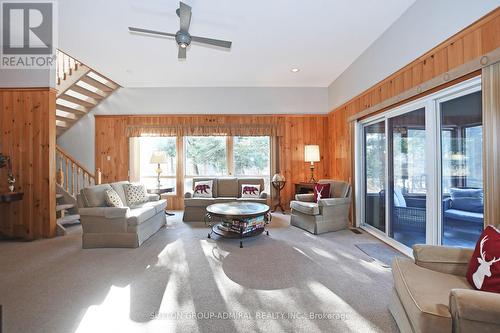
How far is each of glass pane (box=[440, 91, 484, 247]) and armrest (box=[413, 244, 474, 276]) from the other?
2.86ft

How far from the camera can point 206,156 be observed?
6.08 meters

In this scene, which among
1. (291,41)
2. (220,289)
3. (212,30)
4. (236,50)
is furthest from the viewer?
(236,50)

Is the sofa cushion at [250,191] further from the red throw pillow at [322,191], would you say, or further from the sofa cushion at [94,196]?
the sofa cushion at [94,196]

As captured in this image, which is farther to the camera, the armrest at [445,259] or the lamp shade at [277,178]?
the lamp shade at [277,178]

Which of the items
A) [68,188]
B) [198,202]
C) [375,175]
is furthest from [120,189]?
[375,175]

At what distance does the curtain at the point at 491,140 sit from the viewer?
1.87 metres

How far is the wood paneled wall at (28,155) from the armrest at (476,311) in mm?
5091

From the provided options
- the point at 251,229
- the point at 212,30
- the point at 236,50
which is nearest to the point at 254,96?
the point at 236,50

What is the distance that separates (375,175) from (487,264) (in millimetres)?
2780

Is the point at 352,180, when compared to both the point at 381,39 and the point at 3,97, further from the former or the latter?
the point at 3,97

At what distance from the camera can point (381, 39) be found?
3443 millimetres

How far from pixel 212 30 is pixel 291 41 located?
1.19 m

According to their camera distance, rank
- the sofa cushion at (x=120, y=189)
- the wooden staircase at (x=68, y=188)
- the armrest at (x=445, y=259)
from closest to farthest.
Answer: the armrest at (x=445, y=259), the sofa cushion at (x=120, y=189), the wooden staircase at (x=68, y=188)

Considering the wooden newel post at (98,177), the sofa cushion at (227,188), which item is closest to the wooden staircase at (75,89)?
the wooden newel post at (98,177)
